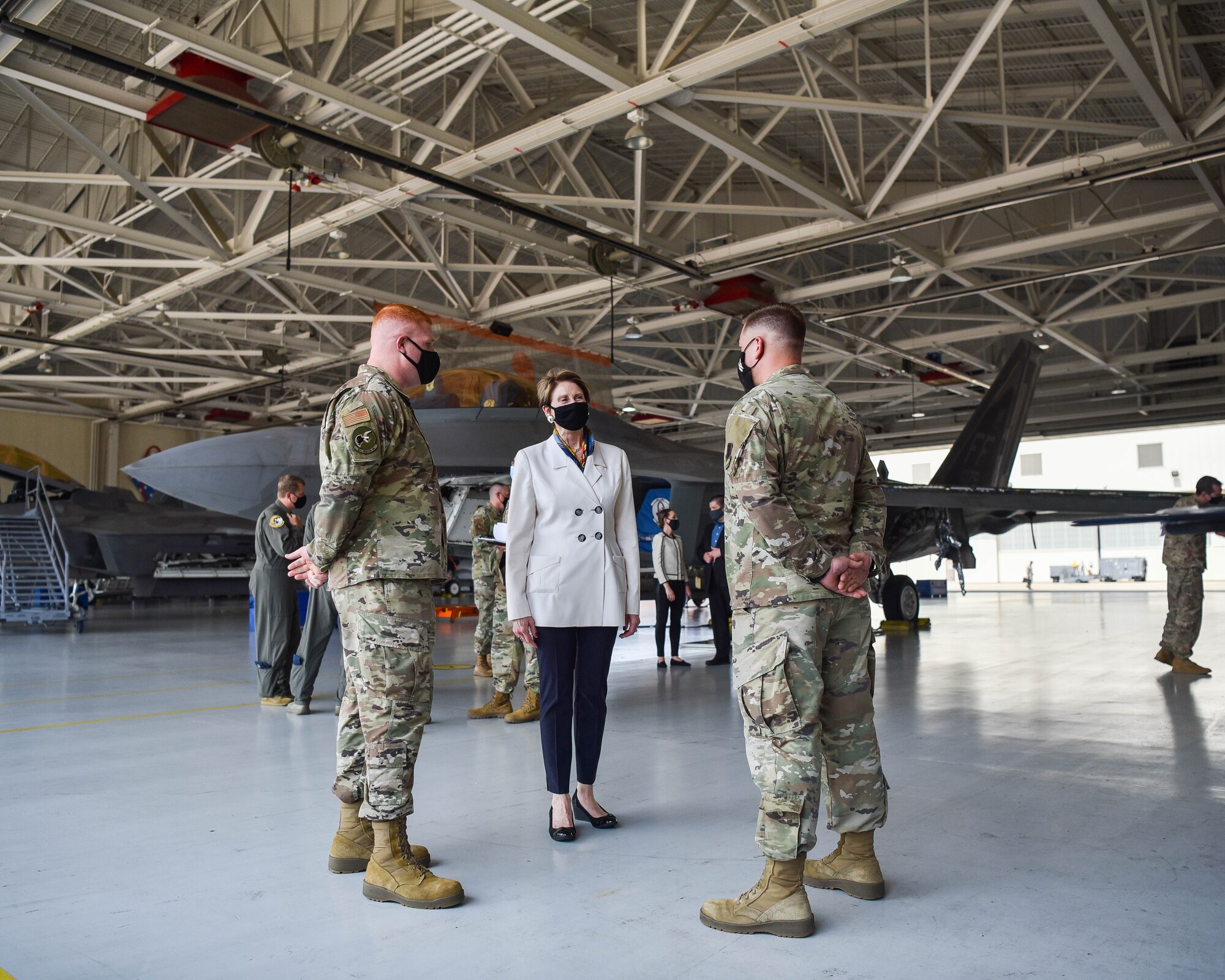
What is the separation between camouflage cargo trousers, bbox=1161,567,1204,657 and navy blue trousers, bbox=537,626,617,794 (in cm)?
683

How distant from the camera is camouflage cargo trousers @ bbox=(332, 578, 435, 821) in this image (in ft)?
9.49

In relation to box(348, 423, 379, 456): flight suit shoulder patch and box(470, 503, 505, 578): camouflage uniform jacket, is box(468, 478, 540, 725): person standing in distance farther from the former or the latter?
box(348, 423, 379, 456): flight suit shoulder patch

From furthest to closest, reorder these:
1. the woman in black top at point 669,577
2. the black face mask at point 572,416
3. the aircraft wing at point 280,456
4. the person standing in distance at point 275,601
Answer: the woman in black top at point 669,577 → the aircraft wing at point 280,456 → the person standing in distance at point 275,601 → the black face mask at point 572,416

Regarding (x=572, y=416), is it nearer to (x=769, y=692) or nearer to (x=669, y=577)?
(x=769, y=692)

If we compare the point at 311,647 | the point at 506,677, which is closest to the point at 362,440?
the point at 506,677

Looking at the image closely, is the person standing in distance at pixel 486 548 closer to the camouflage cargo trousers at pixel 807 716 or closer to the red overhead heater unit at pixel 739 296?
the camouflage cargo trousers at pixel 807 716

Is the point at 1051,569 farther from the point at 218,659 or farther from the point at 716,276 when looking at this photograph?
Answer: the point at 218,659

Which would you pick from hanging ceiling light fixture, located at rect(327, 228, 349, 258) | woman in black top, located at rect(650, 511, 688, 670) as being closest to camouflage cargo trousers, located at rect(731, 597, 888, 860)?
woman in black top, located at rect(650, 511, 688, 670)

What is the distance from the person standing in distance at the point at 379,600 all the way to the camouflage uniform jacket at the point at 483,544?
4.03 metres

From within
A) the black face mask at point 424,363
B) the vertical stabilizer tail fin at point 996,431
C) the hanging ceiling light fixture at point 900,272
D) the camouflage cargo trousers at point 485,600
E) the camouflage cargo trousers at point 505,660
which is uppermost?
the hanging ceiling light fixture at point 900,272

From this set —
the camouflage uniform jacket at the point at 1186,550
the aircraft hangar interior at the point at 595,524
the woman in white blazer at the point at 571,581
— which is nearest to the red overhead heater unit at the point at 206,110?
the aircraft hangar interior at the point at 595,524

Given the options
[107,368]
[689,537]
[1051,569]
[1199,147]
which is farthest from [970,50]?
[1051,569]

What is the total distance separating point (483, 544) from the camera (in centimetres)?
725

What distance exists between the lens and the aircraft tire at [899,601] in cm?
1423
